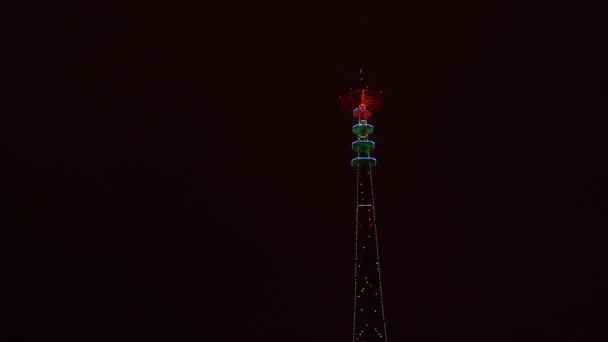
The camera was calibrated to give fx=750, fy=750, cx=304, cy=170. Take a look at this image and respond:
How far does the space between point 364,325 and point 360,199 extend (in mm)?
1161

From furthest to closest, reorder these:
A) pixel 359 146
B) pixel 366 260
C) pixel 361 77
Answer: pixel 366 260, pixel 361 77, pixel 359 146

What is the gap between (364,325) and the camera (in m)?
6.73

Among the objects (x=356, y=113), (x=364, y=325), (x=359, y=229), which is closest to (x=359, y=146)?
(x=356, y=113)

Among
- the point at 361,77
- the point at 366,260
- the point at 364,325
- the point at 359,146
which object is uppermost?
the point at 361,77

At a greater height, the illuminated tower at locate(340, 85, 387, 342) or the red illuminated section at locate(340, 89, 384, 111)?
the red illuminated section at locate(340, 89, 384, 111)

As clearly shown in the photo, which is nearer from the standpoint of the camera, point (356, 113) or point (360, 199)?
point (356, 113)

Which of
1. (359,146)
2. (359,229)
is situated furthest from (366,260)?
(359,146)

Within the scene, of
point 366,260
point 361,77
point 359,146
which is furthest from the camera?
point 366,260

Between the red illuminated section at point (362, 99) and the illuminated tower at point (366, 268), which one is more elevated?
the red illuminated section at point (362, 99)

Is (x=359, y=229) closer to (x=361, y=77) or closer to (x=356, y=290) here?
(x=356, y=290)

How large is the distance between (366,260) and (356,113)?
1.53m

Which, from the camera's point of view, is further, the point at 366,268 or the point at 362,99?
the point at 366,268

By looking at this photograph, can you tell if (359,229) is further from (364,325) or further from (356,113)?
(356,113)

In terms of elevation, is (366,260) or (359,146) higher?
(359,146)
